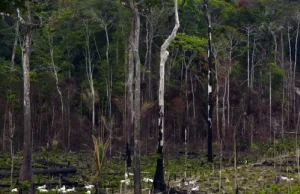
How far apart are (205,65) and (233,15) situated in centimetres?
691

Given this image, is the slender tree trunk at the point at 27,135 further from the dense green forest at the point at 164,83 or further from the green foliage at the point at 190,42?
the green foliage at the point at 190,42

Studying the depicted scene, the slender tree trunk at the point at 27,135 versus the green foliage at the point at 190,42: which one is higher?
the green foliage at the point at 190,42

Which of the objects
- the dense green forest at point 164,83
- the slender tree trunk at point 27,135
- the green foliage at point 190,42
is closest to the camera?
the slender tree trunk at point 27,135

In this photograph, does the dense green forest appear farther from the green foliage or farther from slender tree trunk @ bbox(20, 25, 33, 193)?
slender tree trunk @ bbox(20, 25, 33, 193)

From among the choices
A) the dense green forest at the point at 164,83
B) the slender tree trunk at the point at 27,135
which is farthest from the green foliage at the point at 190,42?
the slender tree trunk at the point at 27,135

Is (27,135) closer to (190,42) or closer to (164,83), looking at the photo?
(164,83)

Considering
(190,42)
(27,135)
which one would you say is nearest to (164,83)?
(190,42)

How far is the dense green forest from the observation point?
26828mm

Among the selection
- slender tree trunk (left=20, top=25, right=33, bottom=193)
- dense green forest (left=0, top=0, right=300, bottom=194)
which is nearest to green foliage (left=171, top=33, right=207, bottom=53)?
dense green forest (left=0, top=0, right=300, bottom=194)

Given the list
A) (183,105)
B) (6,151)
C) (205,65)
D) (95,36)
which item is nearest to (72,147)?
(6,151)

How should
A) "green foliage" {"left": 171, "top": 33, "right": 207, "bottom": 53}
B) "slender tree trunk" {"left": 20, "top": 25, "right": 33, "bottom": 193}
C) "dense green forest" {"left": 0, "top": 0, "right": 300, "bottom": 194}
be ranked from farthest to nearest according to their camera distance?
"green foliage" {"left": 171, "top": 33, "right": 207, "bottom": 53} < "dense green forest" {"left": 0, "top": 0, "right": 300, "bottom": 194} < "slender tree trunk" {"left": 20, "top": 25, "right": 33, "bottom": 193}

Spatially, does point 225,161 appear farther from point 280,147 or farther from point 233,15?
point 233,15

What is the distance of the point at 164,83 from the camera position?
31.5 m

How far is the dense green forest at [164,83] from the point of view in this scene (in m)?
26.8
